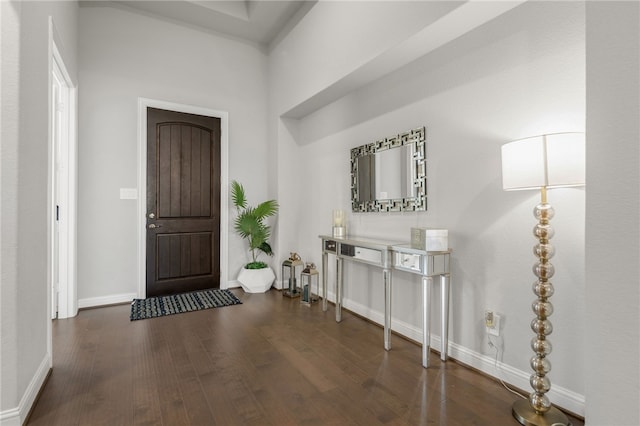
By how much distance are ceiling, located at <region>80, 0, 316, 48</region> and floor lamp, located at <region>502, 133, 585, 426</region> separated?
2.99 metres

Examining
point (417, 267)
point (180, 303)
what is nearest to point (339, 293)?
point (417, 267)

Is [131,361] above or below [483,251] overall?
below

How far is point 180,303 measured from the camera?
3.62m

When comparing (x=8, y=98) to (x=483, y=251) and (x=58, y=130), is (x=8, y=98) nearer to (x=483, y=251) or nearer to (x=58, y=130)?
(x=58, y=130)

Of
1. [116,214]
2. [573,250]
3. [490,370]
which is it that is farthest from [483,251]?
[116,214]

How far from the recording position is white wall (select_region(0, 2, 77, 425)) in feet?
5.10

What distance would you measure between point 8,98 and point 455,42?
262 cm

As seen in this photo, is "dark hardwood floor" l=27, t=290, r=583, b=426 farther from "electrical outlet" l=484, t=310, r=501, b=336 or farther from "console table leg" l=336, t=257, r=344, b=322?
"electrical outlet" l=484, t=310, r=501, b=336

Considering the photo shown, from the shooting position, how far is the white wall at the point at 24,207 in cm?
155

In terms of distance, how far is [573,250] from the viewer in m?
1.70

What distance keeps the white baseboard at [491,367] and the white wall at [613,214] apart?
1018 mm

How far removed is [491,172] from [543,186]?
53cm

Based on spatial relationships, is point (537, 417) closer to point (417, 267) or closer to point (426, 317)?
point (426, 317)

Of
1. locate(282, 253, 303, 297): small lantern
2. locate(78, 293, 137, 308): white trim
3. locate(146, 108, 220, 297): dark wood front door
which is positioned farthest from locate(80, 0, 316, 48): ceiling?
locate(78, 293, 137, 308): white trim
